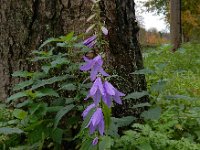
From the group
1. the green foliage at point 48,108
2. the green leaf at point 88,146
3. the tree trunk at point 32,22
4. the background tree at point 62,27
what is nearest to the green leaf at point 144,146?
the green leaf at point 88,146

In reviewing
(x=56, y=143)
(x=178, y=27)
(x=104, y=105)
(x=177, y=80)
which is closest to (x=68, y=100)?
(x=56, y=143)

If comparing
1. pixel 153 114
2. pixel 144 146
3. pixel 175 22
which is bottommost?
pixel 144 146

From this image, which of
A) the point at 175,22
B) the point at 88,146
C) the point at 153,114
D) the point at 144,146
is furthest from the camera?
the point at 175,22

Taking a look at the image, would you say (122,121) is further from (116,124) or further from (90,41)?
(90,41)

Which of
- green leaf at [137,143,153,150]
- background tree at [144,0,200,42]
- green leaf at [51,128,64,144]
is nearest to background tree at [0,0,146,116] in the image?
green leaf at [51,128,64,144]

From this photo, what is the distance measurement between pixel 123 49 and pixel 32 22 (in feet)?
2.48

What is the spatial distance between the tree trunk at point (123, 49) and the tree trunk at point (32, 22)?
0.73ft

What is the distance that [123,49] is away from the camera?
3258 millimetres

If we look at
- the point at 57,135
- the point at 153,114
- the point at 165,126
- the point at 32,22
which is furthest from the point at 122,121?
the point at 32,22

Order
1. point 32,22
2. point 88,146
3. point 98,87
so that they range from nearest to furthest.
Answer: point 98,87 → point 88,146 → point 32,22

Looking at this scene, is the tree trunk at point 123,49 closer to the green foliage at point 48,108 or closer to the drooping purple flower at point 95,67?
the green foliage at point 48,108

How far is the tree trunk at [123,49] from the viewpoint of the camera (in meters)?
3.19

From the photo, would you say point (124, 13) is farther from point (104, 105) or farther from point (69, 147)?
point (104, 105)

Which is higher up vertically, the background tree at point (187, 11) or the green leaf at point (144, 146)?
the background tree at point (187, 11)
